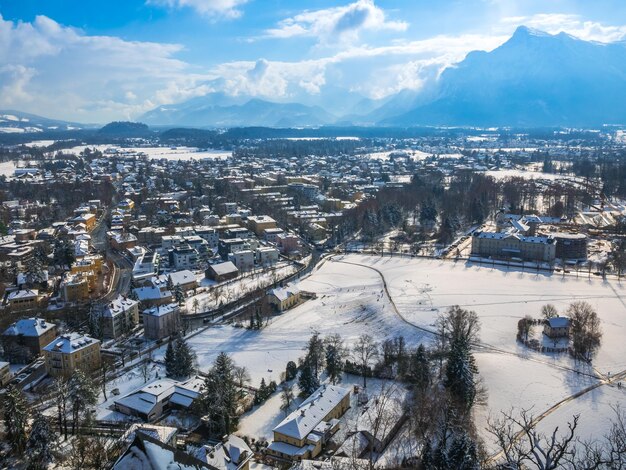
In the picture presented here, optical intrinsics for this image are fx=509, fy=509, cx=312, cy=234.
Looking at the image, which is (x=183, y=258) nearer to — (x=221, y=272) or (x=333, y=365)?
(x=221, y=272)

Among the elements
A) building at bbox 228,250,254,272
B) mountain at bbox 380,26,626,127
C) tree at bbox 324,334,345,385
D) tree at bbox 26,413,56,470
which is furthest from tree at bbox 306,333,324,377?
mountain at bbox 380,26,626,127

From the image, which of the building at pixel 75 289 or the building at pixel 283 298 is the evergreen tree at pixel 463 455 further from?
the building at pixel 75 289

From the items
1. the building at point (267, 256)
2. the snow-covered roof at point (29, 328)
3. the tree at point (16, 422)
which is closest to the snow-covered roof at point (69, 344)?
the snow-covered roof at point (29, 328)

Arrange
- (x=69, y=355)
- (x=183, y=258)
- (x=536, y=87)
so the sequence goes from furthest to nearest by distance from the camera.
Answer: (x=536, y=87) < (x=183, y=258) < (x=69, y=355)

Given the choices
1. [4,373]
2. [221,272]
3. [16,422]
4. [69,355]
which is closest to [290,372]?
[69,355]

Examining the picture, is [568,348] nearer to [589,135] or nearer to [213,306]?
[213,306]

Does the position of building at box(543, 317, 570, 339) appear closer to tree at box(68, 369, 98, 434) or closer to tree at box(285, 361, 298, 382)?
tree at box(285, 361, 298, 382)
